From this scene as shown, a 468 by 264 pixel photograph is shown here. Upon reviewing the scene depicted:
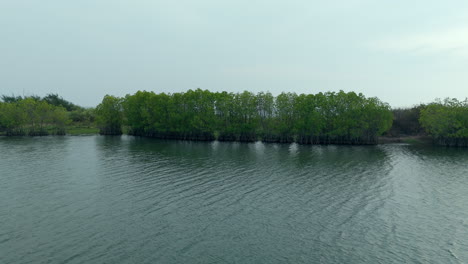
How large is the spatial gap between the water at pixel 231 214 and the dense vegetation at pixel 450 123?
33.3 meters

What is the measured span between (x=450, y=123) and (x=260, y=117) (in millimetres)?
45527

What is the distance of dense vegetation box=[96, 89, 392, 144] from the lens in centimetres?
7562

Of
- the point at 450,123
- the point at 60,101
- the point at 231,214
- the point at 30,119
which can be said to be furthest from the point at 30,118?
the point at 450,123

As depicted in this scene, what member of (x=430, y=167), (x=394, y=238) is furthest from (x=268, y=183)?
(x=430, y=167)

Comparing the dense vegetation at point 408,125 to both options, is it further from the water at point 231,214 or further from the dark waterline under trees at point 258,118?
the water at point 231,214

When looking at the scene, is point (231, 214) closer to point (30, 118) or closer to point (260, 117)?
point (260, 117)

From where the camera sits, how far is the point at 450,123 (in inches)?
2768

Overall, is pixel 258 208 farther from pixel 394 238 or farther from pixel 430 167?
pixel 430 167

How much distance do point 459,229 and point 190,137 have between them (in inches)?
2894

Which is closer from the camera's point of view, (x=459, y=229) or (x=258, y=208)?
(x=459, y=229)

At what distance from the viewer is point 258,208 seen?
25578mm

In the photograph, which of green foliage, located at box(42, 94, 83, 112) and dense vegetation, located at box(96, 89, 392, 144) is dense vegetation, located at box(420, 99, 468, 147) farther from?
green foliage, located at box(42, 94, 83, 112)

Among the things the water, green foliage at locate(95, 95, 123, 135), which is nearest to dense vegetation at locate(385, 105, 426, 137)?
the water

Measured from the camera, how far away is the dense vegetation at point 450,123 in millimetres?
69062
